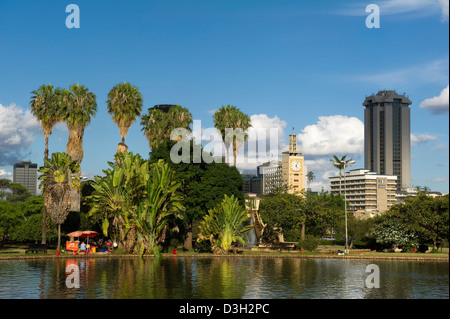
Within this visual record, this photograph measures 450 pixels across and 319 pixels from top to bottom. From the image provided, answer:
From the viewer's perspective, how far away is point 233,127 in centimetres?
8075

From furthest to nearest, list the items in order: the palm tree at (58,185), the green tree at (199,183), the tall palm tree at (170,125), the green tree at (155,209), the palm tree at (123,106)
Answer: the tall palm tree at (170,125) < the palm tree at (123,106) < the green tree at (199,183) < the palm tree at (58,185) < the green tree at (155,209)

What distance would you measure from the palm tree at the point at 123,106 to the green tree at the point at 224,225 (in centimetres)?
1905

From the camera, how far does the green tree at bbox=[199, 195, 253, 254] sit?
6016 centimetres

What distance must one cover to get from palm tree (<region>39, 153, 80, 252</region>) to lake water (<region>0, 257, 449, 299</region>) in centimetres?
1149

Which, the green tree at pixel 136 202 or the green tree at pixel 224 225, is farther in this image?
the green tree at pixel 224 225

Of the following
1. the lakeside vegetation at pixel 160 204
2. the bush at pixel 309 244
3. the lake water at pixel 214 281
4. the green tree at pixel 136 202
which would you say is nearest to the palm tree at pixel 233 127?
the lakeside vegetation at pixel 160 204

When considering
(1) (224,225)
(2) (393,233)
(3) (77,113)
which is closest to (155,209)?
(1) (224,225)

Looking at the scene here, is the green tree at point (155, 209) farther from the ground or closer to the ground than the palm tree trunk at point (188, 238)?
farther from the ground

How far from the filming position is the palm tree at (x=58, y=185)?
196 ft

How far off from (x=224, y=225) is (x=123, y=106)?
78.5 feet

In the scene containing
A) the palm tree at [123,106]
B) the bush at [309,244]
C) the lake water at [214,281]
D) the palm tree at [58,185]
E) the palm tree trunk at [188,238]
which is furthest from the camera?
the palm tree at [123,106]

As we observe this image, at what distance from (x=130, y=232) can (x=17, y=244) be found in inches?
938

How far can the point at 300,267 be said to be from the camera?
150ft

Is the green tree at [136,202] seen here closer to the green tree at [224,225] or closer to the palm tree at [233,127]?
the green tree at [224,225]
